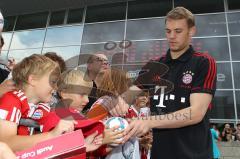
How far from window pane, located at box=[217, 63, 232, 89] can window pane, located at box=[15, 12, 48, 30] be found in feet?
28.4

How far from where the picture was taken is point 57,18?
52.5 feet

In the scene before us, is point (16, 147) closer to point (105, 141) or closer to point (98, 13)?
point (105, 141)

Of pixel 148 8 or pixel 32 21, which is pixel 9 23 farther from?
pixel 148 8

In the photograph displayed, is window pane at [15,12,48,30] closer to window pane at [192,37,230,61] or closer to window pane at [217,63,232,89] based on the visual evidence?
window pane at [192,37,230,61]

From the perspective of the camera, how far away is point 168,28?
2314mm

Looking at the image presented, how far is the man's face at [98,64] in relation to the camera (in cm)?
160

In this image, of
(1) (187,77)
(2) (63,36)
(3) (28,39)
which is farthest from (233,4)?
(1) (187,77)

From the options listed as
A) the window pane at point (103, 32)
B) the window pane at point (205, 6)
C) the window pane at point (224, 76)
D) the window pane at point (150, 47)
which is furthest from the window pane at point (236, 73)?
the window pane at point (103, 32)

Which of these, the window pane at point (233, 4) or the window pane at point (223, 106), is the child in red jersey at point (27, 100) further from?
the window pane at point (233, 4)

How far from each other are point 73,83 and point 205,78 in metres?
0.95

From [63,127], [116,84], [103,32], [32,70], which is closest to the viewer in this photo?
[116,84]

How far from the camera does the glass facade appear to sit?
40.0 ft

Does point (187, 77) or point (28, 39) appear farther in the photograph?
point (28, 39)

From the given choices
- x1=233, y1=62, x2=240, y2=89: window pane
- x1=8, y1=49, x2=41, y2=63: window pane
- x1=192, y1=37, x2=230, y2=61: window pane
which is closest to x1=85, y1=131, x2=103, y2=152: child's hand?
x1=233, y1=62, x2=240, y2=89: window pane
